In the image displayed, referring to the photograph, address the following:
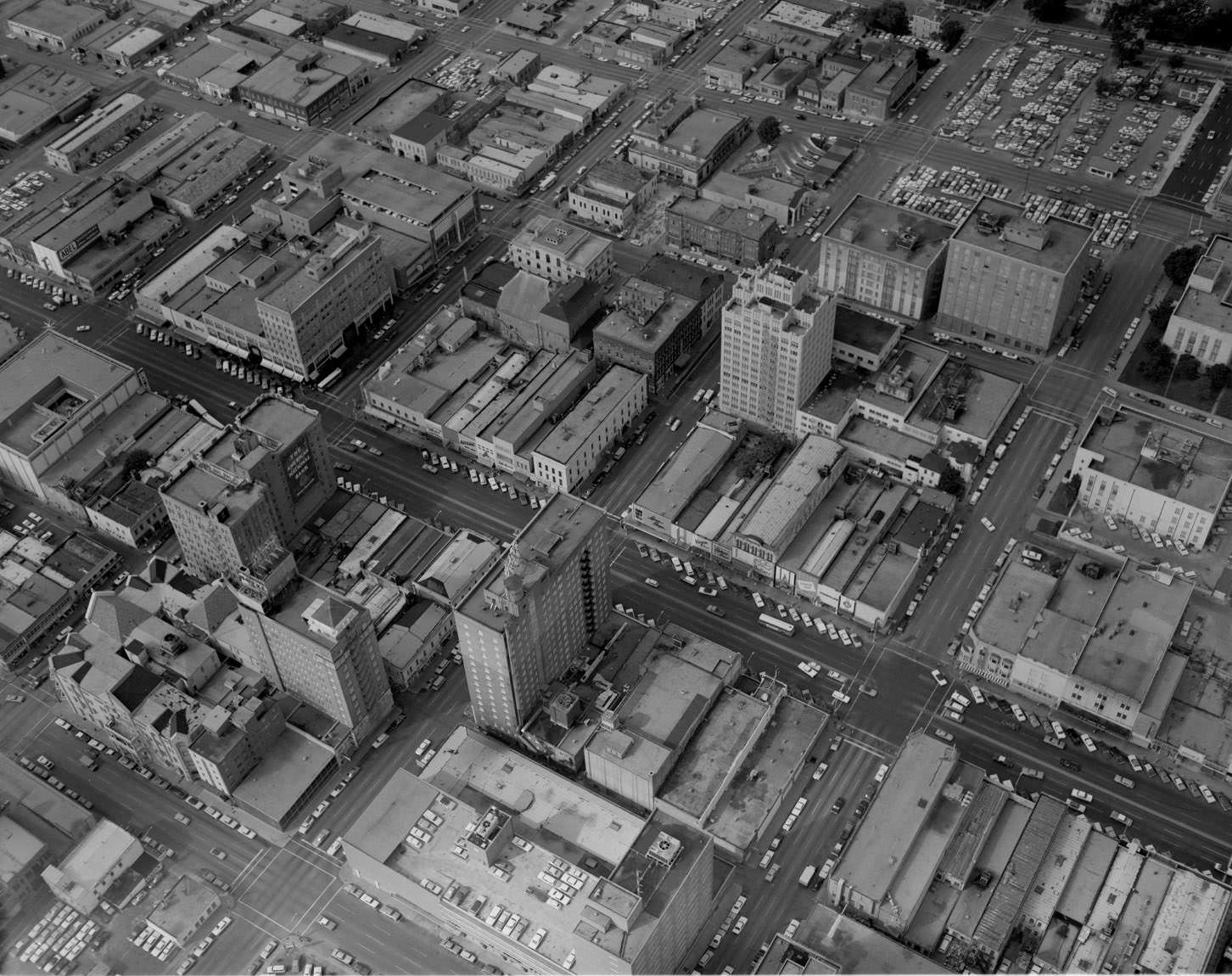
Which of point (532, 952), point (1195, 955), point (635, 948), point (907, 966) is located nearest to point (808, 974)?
point (907, 966)

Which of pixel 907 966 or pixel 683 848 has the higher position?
pixel 683 848

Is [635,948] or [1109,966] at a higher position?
[635,948]

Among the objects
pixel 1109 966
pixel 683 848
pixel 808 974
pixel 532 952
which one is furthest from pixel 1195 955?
pixel 532 952

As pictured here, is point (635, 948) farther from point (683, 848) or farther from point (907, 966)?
point (907, 966)

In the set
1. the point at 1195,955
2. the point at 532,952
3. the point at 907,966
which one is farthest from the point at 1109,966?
the point at 532,952

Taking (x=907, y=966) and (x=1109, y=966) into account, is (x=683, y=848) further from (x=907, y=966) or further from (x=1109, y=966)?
(x=1109, y=966)

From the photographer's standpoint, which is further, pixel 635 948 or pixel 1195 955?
pixel 1195 955

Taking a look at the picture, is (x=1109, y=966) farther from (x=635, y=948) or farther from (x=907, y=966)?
(x=635, y=948)

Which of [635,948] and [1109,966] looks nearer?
[635,948]
